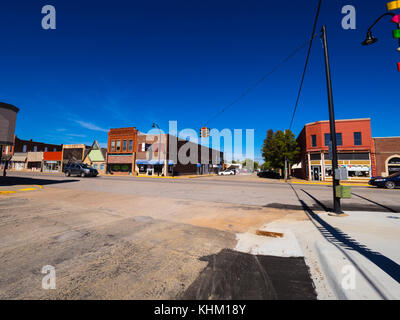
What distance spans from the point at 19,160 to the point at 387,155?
8300 cm

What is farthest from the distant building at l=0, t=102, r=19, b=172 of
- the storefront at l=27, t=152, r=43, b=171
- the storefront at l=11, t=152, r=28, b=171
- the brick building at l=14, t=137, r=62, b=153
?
the brick building at l=14, t=137, r=62, b=153

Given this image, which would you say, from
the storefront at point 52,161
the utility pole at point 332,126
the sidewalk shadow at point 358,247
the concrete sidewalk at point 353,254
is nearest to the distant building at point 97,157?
the storefront at point 52,161

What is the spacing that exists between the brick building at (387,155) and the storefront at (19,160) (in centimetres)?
7924

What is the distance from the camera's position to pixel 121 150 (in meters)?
38.0

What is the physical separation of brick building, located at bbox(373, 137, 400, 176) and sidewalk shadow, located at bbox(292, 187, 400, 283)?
27.2 metres

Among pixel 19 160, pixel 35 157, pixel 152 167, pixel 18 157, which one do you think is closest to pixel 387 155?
pixel 152 167

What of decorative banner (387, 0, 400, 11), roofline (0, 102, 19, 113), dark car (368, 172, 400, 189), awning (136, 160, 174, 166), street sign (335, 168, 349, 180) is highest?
roofline (0, 102, 19, 113)

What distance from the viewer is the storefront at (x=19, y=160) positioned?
→ 4962 centimetres

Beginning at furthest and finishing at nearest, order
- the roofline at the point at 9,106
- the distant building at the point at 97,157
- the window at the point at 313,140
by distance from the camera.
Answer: the distant building at the point at 97,157
the window at the point at 313,140
the roofline at the point at 9,106

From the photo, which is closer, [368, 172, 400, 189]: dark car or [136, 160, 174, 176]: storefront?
[368, 172, 400, 189]: dark car

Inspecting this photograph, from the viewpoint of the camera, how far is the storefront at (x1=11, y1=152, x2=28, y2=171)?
49.6 m

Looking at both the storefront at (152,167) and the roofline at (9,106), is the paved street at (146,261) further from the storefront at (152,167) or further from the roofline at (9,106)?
the storefront at (152,167)

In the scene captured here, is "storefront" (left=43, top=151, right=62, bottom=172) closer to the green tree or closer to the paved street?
the paved street

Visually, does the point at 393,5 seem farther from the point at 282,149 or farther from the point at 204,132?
the point at 282,149
